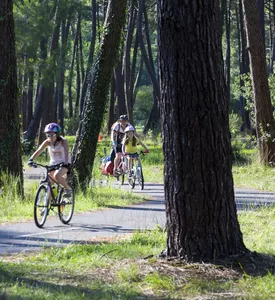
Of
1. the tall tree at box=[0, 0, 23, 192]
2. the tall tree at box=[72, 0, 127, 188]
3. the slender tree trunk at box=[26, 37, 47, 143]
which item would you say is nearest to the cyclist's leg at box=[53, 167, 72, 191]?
the tall tree at box=[0, 0, 23, 192]

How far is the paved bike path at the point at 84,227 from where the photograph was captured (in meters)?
11.8

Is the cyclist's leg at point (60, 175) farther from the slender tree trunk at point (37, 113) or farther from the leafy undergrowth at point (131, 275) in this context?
the slender tree trunk at point (37, 113)

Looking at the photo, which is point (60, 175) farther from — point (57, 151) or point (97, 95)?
point (97, 95)

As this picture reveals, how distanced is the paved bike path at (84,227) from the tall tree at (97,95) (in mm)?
1673

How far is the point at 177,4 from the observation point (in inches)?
348

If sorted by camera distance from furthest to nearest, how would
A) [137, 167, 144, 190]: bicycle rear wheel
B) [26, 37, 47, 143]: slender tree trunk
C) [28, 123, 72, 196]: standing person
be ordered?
[26, 37, 47, 143]: slender tree trunk < [137, 167, 144, 190]: bicycle rear wheel < [28, 123, 72, 196]: standing person

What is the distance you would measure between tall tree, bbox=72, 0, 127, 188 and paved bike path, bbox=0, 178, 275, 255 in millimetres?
1673

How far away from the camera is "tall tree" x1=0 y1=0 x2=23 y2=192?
57.6ft

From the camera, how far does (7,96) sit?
17.6 m

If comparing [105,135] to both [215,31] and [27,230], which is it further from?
[215,31]

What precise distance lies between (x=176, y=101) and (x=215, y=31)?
86cm

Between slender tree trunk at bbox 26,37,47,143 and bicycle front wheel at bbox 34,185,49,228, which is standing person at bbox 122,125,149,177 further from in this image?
slender tree trunk at bbox 26,37,47,143

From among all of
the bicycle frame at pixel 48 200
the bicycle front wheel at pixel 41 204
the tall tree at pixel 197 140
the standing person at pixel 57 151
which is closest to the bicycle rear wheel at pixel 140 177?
the bicycle frame at pixel 48 200

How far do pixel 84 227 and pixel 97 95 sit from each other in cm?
558
